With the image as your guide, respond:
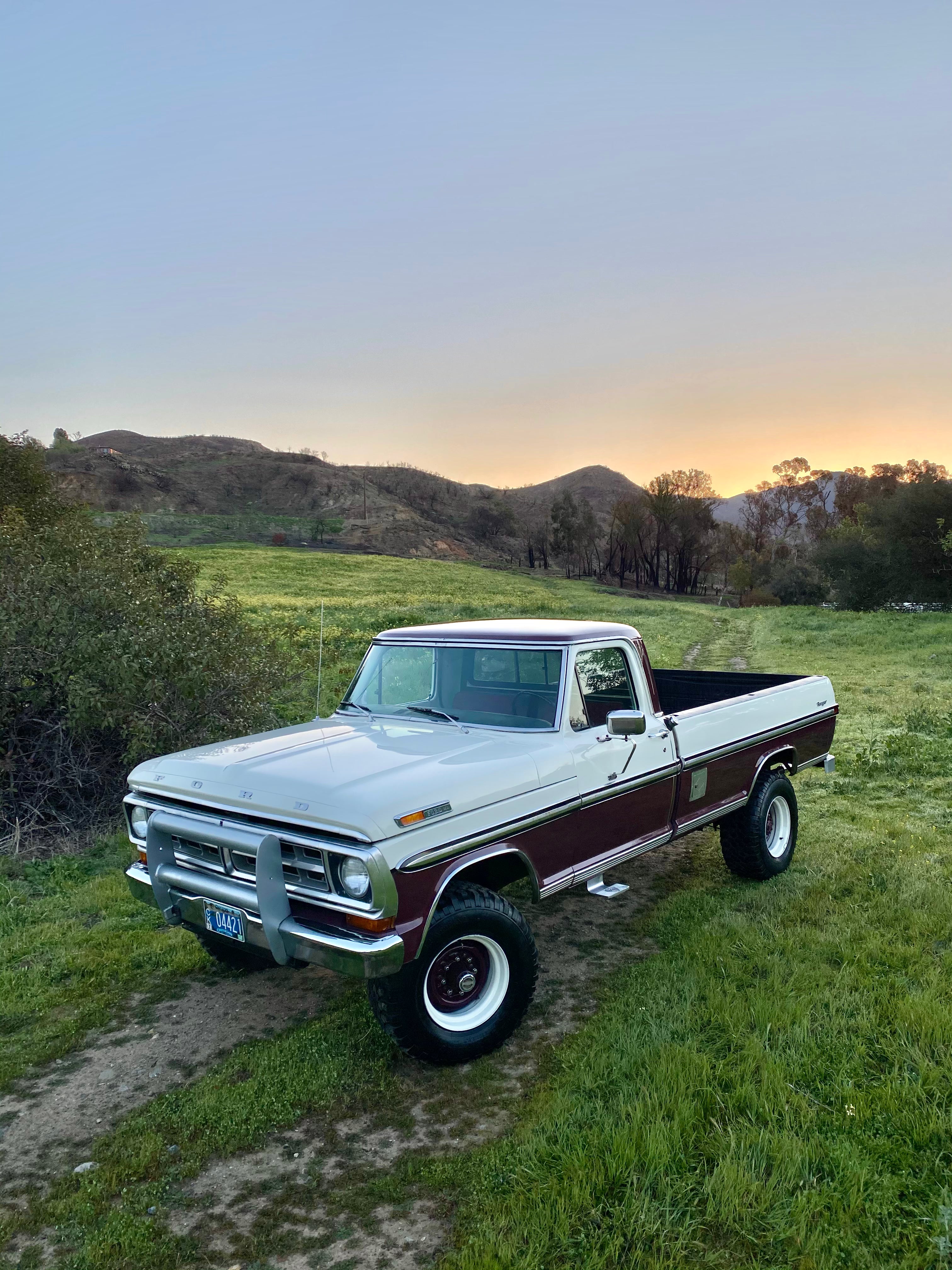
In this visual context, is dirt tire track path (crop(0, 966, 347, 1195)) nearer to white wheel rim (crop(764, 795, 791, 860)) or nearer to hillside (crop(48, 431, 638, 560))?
white wheel rim (crop(764, 795, 791, 860))

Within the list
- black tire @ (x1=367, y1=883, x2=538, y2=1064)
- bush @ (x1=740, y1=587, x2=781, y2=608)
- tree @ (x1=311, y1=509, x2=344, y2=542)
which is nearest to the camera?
black tire @ (x1=367, y1=883, x2=538, y2=1064)

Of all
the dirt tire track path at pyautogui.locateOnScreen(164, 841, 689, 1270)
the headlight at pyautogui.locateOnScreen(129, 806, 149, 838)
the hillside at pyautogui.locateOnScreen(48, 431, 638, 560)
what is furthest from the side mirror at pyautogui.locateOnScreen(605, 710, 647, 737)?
the hillside at pyautogui.locateOnScreen(48, 431, 638, 560)

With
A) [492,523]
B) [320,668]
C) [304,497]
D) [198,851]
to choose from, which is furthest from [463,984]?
[304,497]

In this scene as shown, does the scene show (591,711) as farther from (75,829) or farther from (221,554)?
(221,554)

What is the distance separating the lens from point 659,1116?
335cm

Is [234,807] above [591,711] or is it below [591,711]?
below

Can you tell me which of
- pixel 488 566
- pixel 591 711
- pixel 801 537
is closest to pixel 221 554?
pixel 488 566

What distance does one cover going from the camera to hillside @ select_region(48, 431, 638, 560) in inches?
3344

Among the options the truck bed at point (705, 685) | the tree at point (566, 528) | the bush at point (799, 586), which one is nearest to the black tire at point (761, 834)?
the truck bed at point (705, 685)

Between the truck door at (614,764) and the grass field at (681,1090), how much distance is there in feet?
2.59

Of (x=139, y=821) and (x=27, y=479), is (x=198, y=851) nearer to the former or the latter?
(x=139, y=821)

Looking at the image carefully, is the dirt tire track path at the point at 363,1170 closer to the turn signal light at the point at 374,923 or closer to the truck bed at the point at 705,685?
the turn signal light at the point at 374,923

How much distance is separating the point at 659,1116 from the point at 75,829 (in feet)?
20.1

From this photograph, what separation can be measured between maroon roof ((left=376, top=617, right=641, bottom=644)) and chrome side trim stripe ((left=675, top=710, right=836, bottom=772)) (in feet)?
2.69
